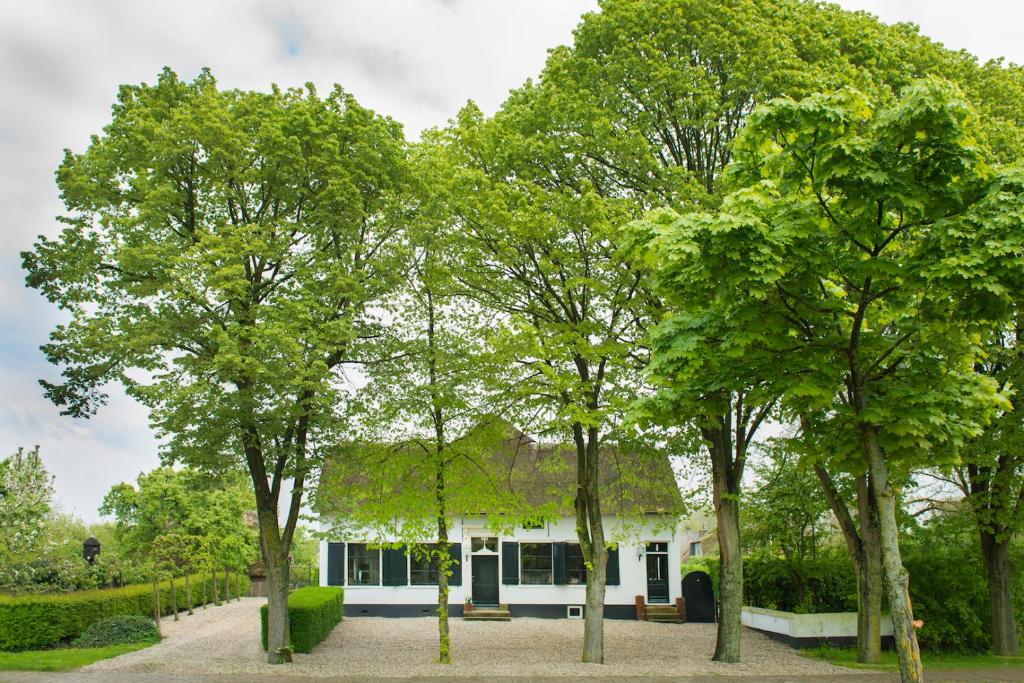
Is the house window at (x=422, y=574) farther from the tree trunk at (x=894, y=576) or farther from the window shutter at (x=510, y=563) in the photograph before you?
the tree trunk at (x=894, y=576)

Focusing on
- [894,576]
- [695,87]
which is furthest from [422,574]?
[894,576]

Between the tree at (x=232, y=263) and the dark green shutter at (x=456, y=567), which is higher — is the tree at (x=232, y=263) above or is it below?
above

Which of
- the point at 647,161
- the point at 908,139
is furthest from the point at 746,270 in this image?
the point at 647,161

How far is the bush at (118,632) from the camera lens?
66.8ft

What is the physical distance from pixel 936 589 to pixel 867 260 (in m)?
13.5

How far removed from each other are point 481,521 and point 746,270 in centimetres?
2016

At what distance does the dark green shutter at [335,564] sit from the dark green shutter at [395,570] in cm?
142

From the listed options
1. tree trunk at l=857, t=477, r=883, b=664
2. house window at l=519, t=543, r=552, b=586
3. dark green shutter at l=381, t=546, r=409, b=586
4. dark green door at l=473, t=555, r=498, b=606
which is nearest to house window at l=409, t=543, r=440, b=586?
dark green shutter at l=381, t=546, r=409, b=586

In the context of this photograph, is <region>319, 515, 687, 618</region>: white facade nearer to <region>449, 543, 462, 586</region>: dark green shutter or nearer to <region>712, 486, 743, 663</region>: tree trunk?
<region>449, 543, 462, 586</region>: dark green shutter

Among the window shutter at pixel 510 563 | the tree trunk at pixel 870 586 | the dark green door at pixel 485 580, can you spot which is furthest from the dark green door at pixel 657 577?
the tree trunk at pixel 870 586

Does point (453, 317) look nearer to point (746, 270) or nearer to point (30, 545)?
point (746, 270)

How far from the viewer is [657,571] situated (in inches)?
1134

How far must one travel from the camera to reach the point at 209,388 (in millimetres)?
15703

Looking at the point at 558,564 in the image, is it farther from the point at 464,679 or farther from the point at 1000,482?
the point at 1000,482
